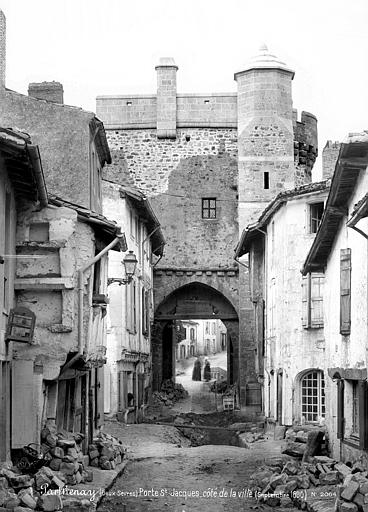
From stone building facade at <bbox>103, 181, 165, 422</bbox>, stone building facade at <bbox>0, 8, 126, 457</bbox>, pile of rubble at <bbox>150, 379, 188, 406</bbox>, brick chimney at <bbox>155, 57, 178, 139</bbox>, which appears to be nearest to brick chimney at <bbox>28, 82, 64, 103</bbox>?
stone building facade at <bbox>0, 8, 126, 457</bbox>

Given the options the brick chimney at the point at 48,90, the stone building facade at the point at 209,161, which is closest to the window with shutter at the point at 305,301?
the brick chimney at the point at 48,90

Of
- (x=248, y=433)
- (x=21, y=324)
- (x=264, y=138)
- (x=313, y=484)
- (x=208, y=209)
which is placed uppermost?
(x=264, y=138)

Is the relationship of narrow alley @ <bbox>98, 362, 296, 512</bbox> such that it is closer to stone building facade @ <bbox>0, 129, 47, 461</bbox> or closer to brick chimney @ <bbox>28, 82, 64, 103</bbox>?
stone building facade @ <bbox>0, 129, 47, 461</bbox>

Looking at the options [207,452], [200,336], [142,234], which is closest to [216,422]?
[142,234]

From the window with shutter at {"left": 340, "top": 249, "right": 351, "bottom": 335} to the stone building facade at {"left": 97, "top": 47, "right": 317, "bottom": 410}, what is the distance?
23.9m

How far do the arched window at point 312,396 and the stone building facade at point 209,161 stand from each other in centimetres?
1527

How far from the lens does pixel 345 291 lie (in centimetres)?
1686

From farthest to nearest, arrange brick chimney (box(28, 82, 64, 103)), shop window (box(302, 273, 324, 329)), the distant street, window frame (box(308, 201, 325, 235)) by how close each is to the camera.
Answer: the distant street → window frame (box(308, 201, 325, 235)) → shop window (box(302, 273, 324, 329)) → brick chimney (box(28, 82, 64, 103))

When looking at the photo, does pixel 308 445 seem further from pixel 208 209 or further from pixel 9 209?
pixel 208 209

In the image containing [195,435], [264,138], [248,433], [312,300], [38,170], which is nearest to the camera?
[38,170]

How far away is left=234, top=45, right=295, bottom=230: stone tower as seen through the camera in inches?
1622

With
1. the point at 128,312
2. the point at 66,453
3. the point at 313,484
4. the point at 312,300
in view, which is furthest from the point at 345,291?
the point at 128,312

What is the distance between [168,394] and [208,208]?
29.3 ft

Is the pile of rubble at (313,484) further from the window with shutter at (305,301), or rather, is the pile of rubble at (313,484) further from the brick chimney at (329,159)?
the brick chimney at (329,159)
